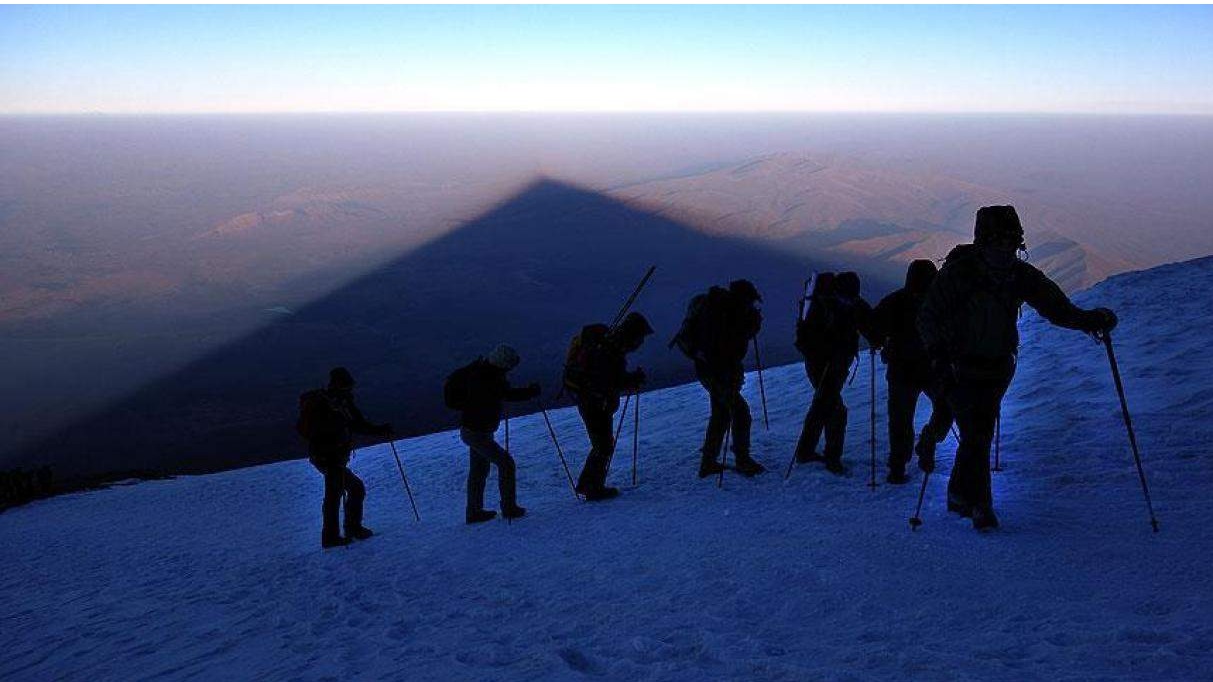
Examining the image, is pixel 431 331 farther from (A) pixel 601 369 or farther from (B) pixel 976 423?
(B) pixel 976 423

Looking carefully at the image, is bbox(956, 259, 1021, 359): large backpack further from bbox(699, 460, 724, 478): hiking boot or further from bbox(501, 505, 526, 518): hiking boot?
bbox(501, 505, 526, 518): hiking boot

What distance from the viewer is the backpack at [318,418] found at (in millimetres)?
7145

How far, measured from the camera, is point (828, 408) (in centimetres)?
709

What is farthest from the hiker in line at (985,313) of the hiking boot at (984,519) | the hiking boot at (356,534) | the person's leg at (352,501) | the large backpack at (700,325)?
the hiking boot at (356,534)

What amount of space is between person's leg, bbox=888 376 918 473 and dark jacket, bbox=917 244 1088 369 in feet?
5.49

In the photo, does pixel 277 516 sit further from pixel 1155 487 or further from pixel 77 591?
pixel 1155 487

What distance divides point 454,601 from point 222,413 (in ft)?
166

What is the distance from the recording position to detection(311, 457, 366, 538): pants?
739 cm

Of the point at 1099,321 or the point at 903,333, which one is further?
the point at 903,333

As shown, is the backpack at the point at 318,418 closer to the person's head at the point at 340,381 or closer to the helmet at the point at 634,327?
the person's head at the point at 340,381

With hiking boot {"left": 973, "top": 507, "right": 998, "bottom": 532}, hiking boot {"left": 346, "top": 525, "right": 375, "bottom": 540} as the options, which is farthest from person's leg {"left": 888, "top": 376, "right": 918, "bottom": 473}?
hiking boot {"left": 346, "top": 525, "right": 375, "bottom": 540}

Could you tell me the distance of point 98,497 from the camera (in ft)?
53.4

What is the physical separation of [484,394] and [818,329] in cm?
291

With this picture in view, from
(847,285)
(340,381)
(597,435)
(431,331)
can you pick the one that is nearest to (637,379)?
(597,435)
